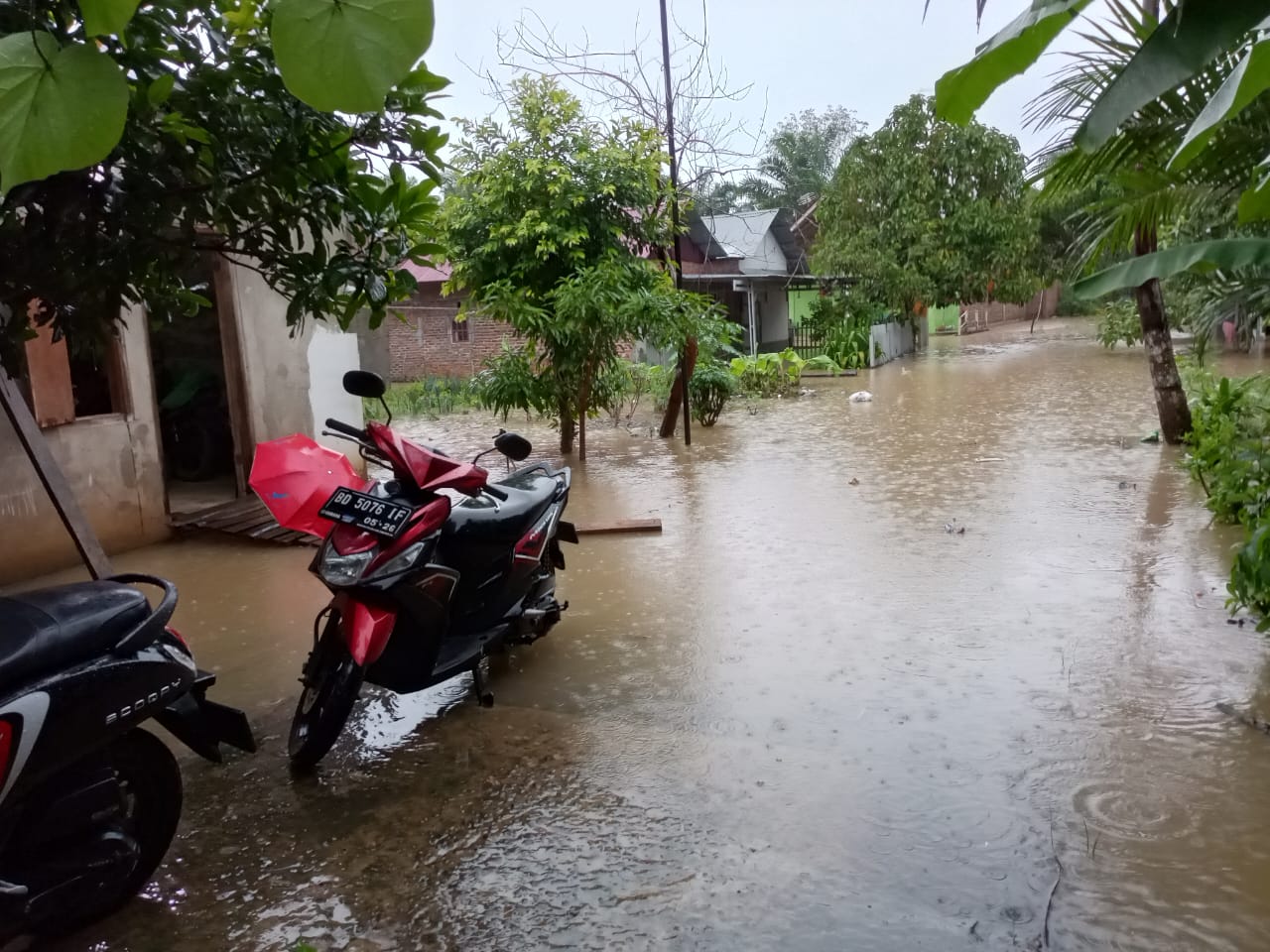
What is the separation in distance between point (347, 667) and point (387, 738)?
554mm

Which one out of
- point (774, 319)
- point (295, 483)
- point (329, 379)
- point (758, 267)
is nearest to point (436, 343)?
point (758, 267)

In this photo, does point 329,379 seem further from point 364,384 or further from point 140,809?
point 140,809

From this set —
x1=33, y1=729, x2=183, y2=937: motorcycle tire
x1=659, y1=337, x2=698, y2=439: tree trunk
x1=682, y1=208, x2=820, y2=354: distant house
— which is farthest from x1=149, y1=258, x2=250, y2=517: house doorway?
x1=682, y1=208, x2=820, y2=354: distant house

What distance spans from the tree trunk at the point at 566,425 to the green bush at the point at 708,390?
241 cm

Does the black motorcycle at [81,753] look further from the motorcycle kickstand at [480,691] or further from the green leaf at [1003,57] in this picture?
the green leaf at [1003,57]

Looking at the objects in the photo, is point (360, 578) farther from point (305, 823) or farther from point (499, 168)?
point (499, 168)

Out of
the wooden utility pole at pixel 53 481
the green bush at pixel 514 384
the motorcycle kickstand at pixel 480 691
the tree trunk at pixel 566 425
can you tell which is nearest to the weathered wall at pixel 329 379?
the green bush at pixel 514 384

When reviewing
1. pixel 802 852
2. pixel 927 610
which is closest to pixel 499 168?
pixel 927 610

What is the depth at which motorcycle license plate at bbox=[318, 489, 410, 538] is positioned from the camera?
339 centimetres

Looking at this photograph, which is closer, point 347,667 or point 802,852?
point 802,852

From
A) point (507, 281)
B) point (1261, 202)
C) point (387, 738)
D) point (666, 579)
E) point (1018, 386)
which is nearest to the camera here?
point (1261, 202)

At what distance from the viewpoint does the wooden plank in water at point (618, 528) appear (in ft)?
23.8

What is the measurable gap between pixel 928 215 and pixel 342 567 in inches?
914

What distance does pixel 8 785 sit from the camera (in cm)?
227
